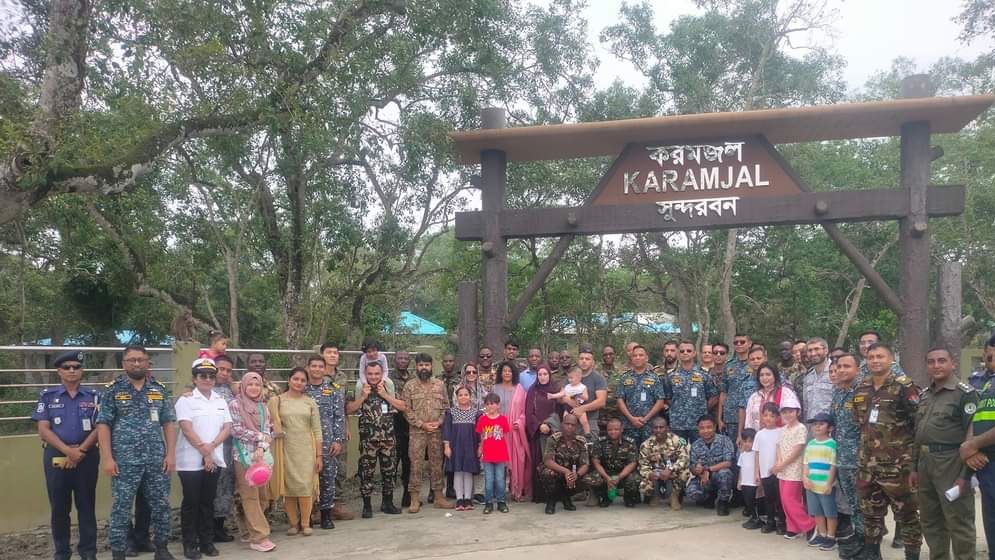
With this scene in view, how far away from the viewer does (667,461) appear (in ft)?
21.6

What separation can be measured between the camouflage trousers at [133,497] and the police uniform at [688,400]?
4.46 metres

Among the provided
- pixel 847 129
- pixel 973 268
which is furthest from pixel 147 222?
pixel 973 268

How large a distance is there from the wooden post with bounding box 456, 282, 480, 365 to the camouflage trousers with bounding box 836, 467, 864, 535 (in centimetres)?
365

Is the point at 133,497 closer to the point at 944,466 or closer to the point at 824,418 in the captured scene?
the point at 824,418

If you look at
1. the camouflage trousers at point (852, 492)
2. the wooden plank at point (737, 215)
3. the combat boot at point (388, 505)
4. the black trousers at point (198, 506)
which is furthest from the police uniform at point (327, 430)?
the camouflage trousers at point (852, 492)

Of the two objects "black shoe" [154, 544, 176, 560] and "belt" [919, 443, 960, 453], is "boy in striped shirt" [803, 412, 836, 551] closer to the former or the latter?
"belt" [919, 443, 960, 453]

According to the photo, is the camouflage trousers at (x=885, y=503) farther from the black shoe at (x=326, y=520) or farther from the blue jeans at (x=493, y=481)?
the black shoe at (x=326, y=520)

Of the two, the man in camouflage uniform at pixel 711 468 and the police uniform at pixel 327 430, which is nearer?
the police uniform at pixel 327 430

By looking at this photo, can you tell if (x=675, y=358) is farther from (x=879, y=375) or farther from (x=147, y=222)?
(x=147, y=222)

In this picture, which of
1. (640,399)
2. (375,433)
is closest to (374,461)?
(375,433)

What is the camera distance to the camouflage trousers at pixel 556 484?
6.47m

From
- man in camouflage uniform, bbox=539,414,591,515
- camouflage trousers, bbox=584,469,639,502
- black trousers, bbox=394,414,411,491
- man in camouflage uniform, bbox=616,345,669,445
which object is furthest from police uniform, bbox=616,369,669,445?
black trousers, bbox=394,414,411,491

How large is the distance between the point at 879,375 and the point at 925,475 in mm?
699

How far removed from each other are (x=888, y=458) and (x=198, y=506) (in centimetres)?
494
